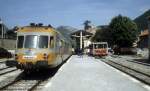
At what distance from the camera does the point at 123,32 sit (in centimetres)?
8969

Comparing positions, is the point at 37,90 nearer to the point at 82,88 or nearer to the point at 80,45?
the point at 82,88

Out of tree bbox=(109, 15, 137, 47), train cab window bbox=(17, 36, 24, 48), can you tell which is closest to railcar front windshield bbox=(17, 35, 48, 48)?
train cab window bbox=(17, 36, 24, 48)

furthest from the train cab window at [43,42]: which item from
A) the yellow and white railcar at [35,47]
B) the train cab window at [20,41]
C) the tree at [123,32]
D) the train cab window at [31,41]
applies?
the tree at [123,32]

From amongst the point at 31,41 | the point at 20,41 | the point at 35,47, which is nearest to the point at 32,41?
the point at 31,41

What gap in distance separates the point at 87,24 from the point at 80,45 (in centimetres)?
7738

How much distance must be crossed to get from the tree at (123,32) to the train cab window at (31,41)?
69.0 m

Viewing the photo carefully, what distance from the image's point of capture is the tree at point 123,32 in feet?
292

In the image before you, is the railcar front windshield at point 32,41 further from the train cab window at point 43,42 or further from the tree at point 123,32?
the tree at point 123,32

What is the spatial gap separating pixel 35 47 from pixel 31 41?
1.74 feet

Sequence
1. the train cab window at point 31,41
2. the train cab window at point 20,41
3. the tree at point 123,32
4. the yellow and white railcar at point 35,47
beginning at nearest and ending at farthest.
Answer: the yellow and white railcar at point 35,47 → the train cab window at point 31,41 → the train cab window at point 20,41 → the tree at point 123,32

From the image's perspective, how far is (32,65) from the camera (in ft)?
65.0

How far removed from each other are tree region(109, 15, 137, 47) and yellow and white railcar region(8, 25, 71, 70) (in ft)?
225

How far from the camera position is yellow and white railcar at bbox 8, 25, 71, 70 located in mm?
19906

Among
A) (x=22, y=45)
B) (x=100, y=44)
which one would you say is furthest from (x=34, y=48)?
(x=100, y=44)
